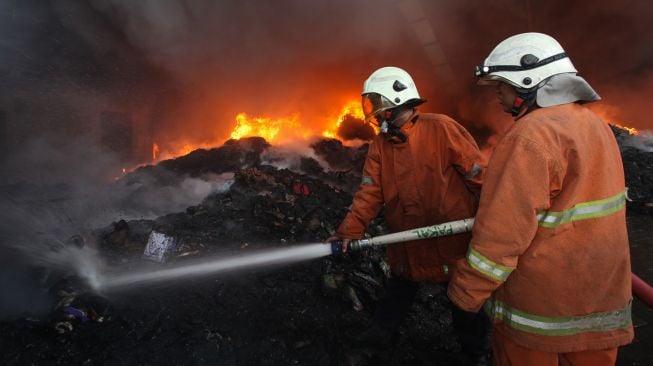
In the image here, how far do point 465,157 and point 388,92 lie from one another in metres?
0.69

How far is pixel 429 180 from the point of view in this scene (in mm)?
2639

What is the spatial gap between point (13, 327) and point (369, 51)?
39.7 feet

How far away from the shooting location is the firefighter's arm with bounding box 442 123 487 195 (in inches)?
98.7

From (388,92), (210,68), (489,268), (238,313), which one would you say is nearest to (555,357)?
(489,268)

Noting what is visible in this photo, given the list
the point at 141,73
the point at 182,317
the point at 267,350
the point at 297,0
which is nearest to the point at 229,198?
the point at 182,317

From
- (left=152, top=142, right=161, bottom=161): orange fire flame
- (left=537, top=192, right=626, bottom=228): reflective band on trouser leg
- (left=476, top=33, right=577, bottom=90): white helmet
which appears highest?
(left=152, top=142, right=161, bottom=161): orange fire flame

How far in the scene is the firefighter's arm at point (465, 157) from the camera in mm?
2506

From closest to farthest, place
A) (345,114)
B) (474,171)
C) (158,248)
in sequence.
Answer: (474,171) → (158,248) → (345,114)

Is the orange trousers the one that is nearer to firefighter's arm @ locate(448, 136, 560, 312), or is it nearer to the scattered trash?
firefighter's arm @ locate(448, 136, 560, 312)

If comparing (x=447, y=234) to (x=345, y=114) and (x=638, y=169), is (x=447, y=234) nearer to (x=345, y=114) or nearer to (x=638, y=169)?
(x=638, y=169)

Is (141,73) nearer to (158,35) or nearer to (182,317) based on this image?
(158,35)

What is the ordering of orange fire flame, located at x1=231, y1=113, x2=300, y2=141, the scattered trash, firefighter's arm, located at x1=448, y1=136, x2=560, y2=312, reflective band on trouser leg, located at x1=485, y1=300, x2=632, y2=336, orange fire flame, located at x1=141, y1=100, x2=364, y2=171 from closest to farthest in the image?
1. firefighter's arm, located at x1=448, y1=136, x2=560, y2=312
2. reflective band on trouser leg, located at x1=485, y1=300, x2=632, y2=336
3. the scattered trash
4. orange fire flame, located at x1=141, y1=100, x2=364, y2=171
5. orange fire flame, located at x1=231, y1=113, x2=300, y2=141

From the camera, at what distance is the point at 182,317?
10.7 feet

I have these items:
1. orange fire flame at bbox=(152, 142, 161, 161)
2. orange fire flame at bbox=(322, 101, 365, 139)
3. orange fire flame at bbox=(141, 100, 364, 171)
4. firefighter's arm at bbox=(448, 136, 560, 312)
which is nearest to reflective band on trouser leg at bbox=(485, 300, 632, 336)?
firefighter's arm at bbox=(448, 136, 560, 312)
